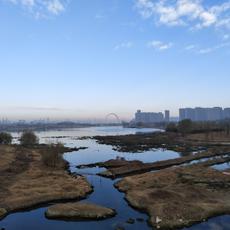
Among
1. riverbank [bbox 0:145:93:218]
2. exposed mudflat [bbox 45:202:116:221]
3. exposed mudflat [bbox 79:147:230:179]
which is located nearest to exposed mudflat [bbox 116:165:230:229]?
exposed mudflat [bbox 45:202:116:221]

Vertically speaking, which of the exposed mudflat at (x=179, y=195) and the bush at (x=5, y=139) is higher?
the bush at (x=5, y=139)

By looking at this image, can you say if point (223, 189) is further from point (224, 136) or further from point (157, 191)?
point (224, 136)

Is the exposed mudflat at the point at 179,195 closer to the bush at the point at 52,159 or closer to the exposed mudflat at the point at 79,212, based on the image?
the exposed mudflat at the point at 79,212

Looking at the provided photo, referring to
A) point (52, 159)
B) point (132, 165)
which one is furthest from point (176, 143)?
point (52, 159)

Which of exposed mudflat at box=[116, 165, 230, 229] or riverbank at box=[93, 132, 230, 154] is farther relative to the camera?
riverbank at box=[93, 132, 230, 154]

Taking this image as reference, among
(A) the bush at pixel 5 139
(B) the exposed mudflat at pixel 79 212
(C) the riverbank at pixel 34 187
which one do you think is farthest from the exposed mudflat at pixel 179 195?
(A) the bush at pixel 5 139

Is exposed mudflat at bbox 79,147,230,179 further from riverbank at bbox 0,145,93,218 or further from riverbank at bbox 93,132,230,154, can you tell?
riverbank at bbox 93,132,230,154
